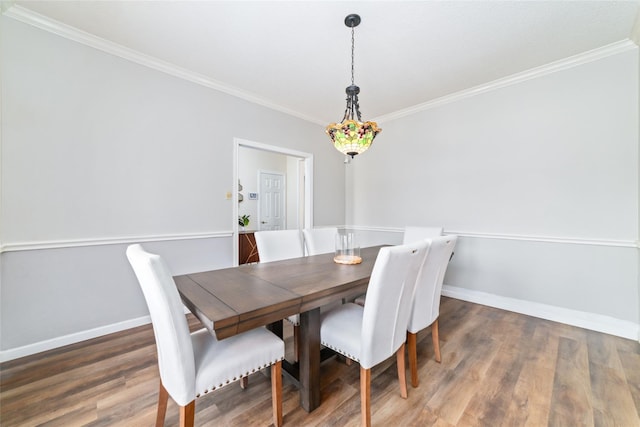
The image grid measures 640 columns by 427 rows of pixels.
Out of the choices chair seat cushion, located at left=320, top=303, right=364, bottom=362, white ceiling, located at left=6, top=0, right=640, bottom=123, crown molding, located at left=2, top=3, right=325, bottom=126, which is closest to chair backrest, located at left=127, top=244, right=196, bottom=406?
chair seat cushion, located at left=320, top=303, right=364, bottom=362

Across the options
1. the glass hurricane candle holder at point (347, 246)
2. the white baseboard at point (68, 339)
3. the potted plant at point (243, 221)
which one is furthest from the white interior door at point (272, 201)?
the glass hurricane candle holder at point (347, 246)

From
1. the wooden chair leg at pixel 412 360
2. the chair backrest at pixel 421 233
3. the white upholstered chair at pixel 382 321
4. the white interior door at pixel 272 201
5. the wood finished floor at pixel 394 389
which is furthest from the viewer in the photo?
A: the white interior door at pixel 272 201

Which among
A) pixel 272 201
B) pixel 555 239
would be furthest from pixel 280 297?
pixel 272 201

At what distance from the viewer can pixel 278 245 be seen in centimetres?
233

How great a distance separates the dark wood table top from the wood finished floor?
70 centimetres

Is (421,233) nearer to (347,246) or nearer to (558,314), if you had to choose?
(347,246)

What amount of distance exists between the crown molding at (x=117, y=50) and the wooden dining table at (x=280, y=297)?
225 centimetres

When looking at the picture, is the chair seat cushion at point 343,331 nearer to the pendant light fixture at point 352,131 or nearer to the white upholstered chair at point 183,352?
the white upholstered chair at point 183,352

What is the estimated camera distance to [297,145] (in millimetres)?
3797

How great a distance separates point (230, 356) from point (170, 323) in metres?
0.36

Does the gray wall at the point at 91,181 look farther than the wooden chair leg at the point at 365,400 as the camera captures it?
Yes

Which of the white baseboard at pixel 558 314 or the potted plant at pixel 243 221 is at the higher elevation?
the potted plant at pixel 243 221

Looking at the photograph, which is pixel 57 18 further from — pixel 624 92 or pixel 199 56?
pixel 624 92

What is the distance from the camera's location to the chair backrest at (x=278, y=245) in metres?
2.23
